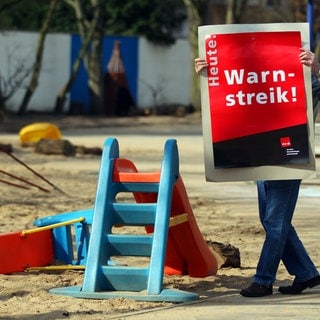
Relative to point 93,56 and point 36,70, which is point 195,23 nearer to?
point 93,56

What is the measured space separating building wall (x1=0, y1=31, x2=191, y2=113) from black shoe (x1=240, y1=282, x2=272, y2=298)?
102 feet

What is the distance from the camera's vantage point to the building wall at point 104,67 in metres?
38.8

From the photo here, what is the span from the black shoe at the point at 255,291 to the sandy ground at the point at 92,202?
0.68ft

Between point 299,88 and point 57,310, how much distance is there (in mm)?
2195

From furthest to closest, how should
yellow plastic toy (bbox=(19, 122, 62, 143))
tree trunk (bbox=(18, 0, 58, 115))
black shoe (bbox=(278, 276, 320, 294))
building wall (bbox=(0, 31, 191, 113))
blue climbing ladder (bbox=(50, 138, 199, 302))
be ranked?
1. building wall (bbox=(0, 31, 191, 113))
2. tree trunk (bbox=(18, 0, 58, 115))
3. yellow plastic toy (bbox=(19, 122, 62, 143))
4. black shoe (bbox=(278, 276, 320, 294))
5. blue climbing ladder (bbox=(50, 138, 199, 302))

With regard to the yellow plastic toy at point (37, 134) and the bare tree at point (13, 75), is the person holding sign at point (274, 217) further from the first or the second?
the bare tree at point (13, 75)

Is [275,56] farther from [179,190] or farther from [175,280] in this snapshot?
[175,280]

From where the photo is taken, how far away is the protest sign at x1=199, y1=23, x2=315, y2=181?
7.47 meters

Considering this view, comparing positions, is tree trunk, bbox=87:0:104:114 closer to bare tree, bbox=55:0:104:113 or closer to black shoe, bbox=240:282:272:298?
bare tree, bbox=55:0:104:113

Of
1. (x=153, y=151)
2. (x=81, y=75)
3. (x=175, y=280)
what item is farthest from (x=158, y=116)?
(x=175, y=280)

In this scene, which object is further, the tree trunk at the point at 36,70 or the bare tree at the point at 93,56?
the bare tree at the point at 93,56

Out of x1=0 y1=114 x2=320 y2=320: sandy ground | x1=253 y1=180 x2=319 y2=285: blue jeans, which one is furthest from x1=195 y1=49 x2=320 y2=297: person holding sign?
x1=0 y1=114 x2=320 y2=320: sandy ground

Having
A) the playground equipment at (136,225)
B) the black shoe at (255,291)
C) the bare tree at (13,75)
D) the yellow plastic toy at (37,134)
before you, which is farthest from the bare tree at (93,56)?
the black shoe at (255,291)

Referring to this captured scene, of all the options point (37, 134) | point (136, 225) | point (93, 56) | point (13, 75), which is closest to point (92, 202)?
point (136, 225)
